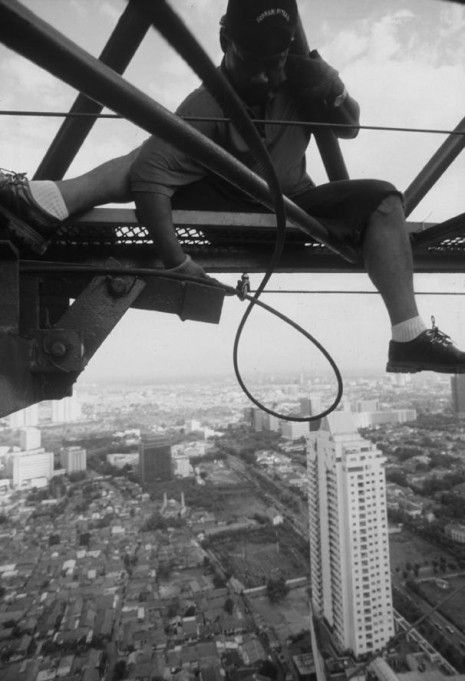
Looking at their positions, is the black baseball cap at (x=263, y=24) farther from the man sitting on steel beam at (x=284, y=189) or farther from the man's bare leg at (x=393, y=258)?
the man's bare leg at (x=393, y=258)

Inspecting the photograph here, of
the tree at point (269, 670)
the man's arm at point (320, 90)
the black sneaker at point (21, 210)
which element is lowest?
the tree at point (269, 670)

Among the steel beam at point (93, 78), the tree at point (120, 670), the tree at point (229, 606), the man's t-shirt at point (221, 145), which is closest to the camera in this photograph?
the steel beam at point (93, 78)

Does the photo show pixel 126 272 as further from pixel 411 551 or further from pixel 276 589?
pixel 411 551

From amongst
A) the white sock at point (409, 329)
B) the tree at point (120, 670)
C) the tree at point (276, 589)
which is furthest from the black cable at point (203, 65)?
the tree at point (276, 589)

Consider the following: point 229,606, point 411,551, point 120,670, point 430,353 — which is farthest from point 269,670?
point 430,353

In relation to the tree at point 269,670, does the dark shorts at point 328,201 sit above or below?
above

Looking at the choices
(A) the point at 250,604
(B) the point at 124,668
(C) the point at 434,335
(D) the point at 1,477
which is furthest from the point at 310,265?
(D) the point at 1,477

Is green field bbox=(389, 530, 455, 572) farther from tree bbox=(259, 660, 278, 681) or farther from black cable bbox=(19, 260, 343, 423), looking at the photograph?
black cable bbox=(19, 260, 343, 423)
